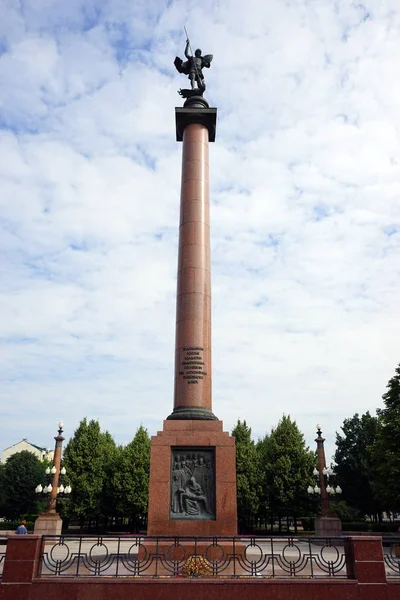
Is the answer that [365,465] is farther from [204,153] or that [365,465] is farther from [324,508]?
[204,153]

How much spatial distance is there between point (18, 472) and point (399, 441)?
36.2 meters

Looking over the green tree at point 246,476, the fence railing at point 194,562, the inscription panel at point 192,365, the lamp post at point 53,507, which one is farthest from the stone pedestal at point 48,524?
the inscription panel at point 192,365

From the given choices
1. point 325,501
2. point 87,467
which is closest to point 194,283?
point 325,501

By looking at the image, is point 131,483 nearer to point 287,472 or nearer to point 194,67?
point 287,472

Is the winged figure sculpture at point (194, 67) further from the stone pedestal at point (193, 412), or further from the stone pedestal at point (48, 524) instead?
the stone pedestal at point (48, 524)

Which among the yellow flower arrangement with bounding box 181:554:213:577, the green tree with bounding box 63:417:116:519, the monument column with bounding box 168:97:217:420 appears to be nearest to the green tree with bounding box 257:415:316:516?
the green tree with bounding box 63:417:116:519

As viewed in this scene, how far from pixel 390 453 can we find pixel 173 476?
18.1m

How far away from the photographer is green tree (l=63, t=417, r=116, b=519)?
35281mm

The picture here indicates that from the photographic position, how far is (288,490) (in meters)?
33.7

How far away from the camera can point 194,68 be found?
18641 millimetres

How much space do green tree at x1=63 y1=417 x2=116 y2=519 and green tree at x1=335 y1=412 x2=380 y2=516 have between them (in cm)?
1950

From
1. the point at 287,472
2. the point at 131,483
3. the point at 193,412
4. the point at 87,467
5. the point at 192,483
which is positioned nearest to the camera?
the point at 192,483

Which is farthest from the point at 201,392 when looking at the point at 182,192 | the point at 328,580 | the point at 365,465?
the point at 365,465

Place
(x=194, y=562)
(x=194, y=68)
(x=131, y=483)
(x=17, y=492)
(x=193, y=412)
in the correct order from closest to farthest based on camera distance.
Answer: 1. (x=194, y=562)
2. (x=193, y=412)
3. (x=194, y=68)
4. (x=131, y=483)
5. (x=17, y=492)
